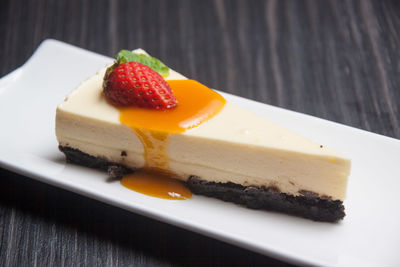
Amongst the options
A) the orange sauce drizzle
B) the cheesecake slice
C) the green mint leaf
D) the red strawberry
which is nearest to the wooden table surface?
the orange sauce drizzle

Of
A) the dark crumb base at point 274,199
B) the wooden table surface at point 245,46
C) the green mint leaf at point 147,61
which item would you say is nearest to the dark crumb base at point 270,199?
the dark crumb base at point 274,199

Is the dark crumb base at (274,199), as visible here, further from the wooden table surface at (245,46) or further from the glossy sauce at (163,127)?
the wooden table surface at (245,46)

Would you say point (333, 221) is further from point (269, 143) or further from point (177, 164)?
point (177, 164)

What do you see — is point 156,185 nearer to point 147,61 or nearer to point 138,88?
point 138,88

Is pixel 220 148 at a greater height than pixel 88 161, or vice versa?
pixel 220 148

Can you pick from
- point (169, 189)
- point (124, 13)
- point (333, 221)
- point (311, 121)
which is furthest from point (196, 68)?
point (333, 221)

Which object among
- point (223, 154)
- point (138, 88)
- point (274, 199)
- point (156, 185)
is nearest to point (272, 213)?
point (274, 199)
